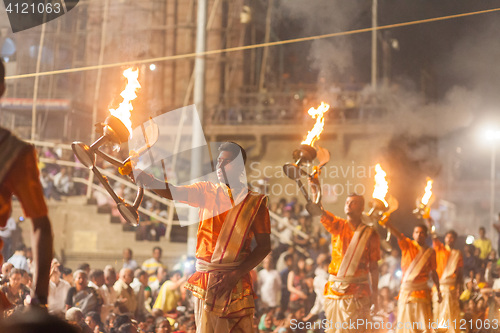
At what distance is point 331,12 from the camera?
1523cm

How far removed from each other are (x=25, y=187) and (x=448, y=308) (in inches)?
324

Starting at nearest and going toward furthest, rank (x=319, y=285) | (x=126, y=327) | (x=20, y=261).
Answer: (x=126, y=327) → (x=20, y=261) → (x=319, y=285)

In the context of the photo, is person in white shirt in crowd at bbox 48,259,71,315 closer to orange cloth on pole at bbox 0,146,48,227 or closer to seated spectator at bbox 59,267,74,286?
seated spectator at bbox 59,267,74,286

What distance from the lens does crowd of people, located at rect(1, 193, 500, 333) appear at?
779 centimetres

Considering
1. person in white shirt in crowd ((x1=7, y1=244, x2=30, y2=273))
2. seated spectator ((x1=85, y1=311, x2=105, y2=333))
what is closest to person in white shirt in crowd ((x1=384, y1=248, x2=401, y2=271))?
seated spectator ((x1=85, y1=311, x2=105, y2=333))

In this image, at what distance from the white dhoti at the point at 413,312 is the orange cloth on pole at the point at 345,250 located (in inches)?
61.8

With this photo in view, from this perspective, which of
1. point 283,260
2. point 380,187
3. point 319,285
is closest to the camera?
point 380,187

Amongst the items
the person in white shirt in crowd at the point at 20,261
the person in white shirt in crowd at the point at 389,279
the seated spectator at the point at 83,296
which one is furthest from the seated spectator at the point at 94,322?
the person in white shirt in crowd at the point at 389,279

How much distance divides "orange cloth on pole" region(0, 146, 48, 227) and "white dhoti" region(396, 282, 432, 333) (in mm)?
6222

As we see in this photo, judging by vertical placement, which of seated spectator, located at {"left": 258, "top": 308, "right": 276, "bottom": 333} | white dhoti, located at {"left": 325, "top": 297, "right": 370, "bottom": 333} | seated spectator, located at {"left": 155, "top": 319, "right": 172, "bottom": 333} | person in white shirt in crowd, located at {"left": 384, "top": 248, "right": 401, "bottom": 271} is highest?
person in white shirt in crowd, located at {"left": 384, "top": 248, "right": 401, "bottom": 271}

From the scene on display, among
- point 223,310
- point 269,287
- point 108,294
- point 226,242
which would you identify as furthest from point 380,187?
point 223,310

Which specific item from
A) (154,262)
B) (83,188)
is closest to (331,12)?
(83,188)

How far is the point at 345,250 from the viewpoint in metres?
6.77

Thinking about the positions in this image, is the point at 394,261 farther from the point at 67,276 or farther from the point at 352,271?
the point at 67,276
